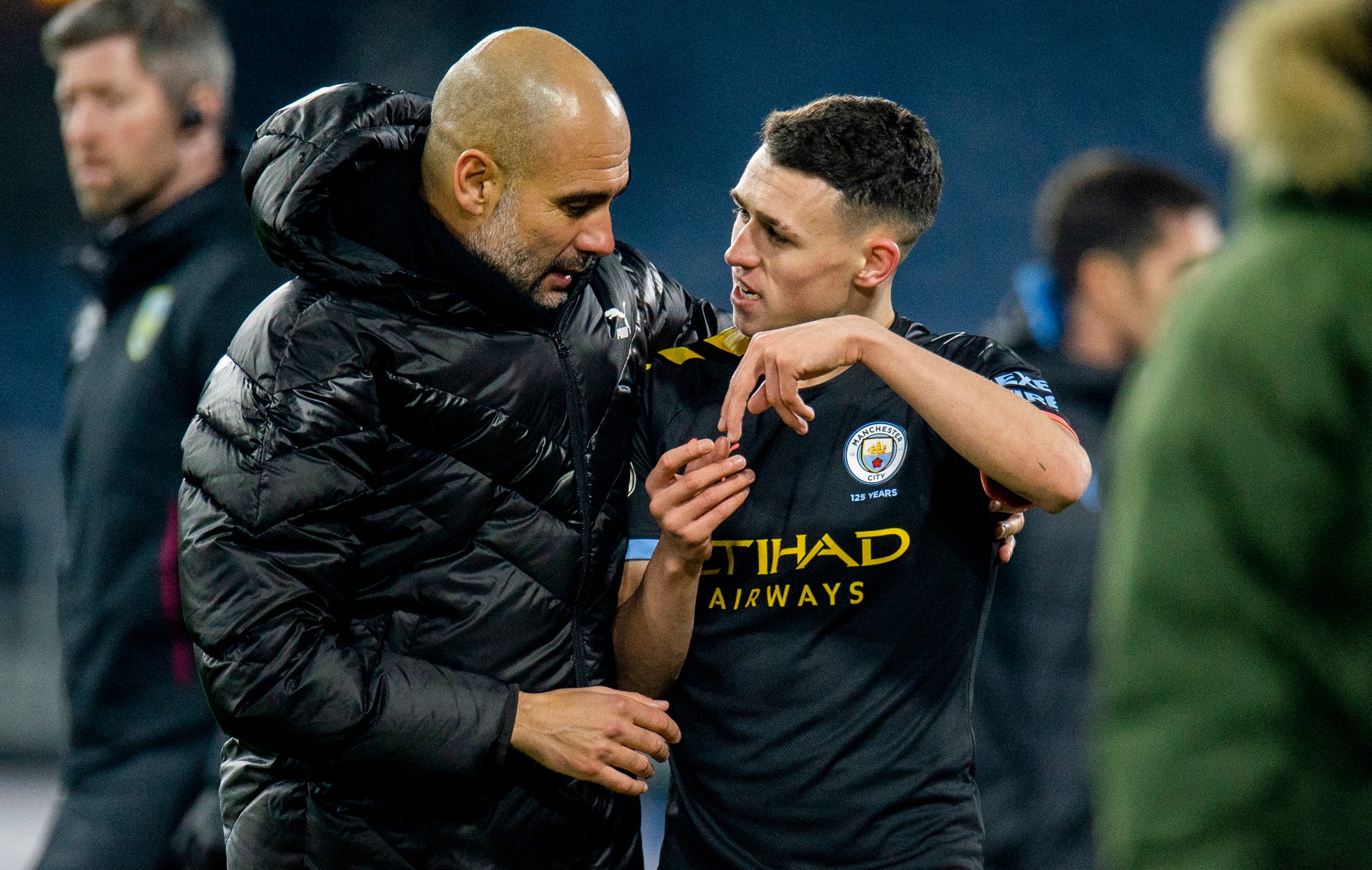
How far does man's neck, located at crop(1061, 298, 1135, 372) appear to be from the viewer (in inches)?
140

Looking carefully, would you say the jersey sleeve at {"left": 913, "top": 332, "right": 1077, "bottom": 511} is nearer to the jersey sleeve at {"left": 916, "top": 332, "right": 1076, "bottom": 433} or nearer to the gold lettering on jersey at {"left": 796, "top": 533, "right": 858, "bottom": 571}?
the jersey sleeve at {"left": 916, "top": 332, "right": 1076, "bottom": 433}

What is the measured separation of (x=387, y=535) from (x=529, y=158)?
56 centimetres

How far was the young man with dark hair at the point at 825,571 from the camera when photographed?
78.7 inches

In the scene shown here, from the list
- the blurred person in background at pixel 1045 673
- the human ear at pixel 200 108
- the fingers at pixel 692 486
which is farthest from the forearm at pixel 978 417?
the human ear at pixel 200 108

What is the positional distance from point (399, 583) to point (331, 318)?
38 centimetres

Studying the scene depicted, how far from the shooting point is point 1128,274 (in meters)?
3.65

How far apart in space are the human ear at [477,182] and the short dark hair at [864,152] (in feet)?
1.60

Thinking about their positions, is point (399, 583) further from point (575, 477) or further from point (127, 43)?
point (127, 43)

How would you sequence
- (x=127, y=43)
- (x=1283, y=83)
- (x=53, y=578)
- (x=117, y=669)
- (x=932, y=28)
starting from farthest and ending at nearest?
1. (x=53, y=578)
2. (x=932, y=28)
3. (x=127, y=43)
4. (x=117, y=669)
5. (x=1283, y=83)

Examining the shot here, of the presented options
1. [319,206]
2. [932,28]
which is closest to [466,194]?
[319,206]

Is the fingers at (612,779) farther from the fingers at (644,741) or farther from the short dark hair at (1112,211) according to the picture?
the short dark hair at (1112,211)

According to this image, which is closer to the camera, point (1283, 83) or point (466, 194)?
point (1283, 83)

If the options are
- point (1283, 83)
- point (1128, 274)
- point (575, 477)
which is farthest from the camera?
point (1128, 274)

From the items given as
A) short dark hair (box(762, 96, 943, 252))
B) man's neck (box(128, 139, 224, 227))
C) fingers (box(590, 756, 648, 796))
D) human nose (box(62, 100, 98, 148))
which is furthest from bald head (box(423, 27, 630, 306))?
human nose (box(62, 100, 98, 148))
